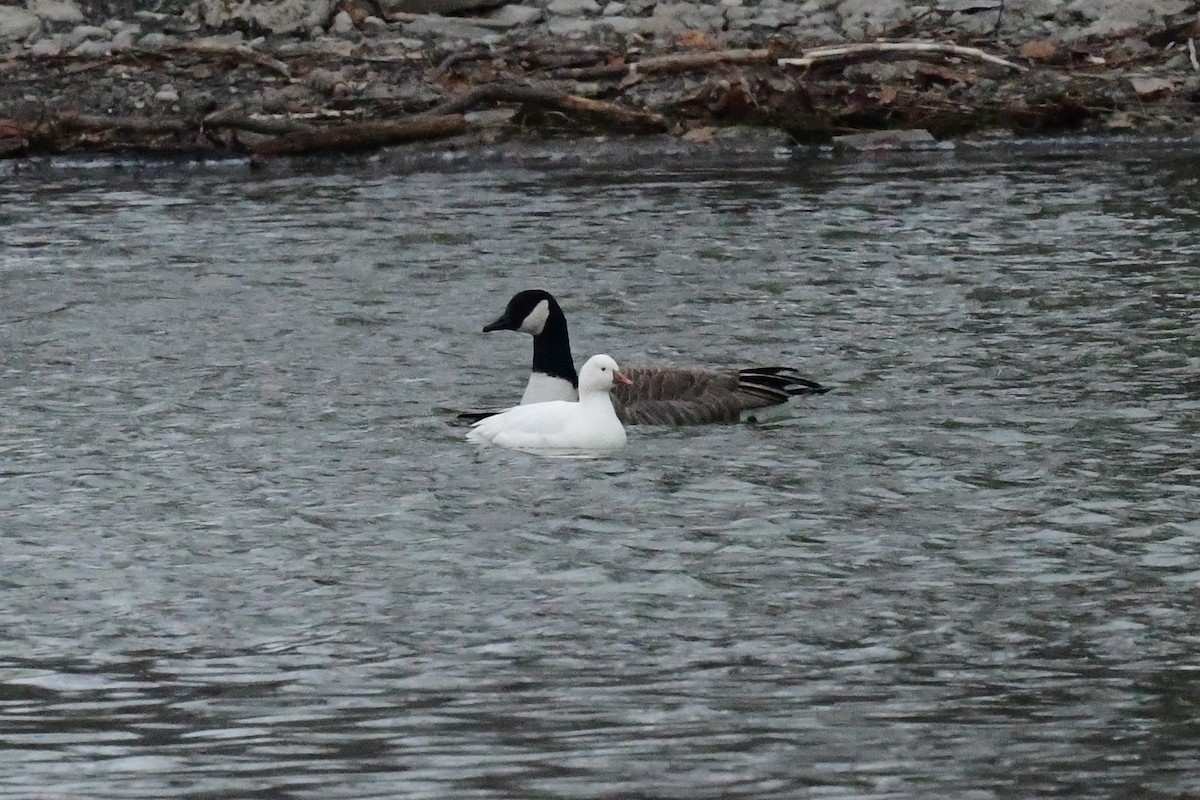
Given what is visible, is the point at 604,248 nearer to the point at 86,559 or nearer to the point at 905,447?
the point at 905,447

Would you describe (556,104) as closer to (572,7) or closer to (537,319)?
(572,7)

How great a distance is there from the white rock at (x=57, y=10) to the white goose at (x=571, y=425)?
19.4 meters

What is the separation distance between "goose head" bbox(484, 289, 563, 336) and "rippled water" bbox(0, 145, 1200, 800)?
728 millimetres

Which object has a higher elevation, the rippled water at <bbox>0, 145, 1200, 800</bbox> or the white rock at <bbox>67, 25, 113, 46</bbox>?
the white rock at <bbox>67, 25, 113, 46</bbox>

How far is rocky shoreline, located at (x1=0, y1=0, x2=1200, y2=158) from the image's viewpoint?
84.8ft

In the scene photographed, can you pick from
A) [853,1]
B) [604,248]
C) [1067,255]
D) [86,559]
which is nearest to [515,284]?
[604,248]

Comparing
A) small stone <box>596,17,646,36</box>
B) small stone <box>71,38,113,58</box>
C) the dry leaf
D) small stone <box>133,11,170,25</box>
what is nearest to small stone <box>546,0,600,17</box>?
small stone <box>596,17,646,36</box>

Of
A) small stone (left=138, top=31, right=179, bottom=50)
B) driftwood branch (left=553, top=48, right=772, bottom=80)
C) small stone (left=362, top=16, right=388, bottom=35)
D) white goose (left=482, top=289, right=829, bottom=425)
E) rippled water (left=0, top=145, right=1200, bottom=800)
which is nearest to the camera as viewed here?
rippled water (left=0, top=145, right=1200, bottom=800)

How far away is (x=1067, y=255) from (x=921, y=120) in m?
7.67

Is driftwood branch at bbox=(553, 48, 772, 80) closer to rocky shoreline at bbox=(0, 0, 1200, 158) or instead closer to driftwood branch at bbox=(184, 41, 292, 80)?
rocky shoreline at bbox=(0, 0, 1200, 158)

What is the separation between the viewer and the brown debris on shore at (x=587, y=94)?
25.8m

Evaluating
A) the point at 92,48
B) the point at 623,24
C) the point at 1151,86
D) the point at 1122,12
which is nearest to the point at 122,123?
the point at 92,48

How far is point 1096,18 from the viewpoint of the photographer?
28781 mm

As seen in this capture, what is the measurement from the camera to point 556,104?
84.0ft
